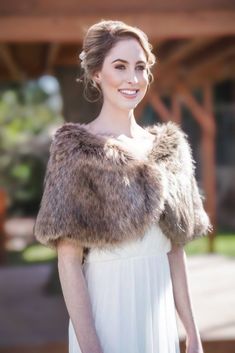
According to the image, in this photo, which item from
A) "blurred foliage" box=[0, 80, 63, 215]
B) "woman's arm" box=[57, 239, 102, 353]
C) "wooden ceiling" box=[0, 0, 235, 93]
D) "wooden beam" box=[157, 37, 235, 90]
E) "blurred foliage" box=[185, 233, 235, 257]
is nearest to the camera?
"woman's arm" box=[57, 239, 102, 353]

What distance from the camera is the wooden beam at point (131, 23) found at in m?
3.96

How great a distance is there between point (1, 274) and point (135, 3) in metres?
4.32

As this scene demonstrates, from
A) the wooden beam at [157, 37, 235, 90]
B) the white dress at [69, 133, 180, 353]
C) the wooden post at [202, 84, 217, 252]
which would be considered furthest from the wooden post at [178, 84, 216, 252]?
the white dress at [69, 133, 180, 353]

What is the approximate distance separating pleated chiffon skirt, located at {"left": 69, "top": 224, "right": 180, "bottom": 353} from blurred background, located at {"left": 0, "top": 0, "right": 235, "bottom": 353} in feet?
6.80

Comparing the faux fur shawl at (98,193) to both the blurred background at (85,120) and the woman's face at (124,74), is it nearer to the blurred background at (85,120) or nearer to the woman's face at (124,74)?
the woman's face at (124,74)

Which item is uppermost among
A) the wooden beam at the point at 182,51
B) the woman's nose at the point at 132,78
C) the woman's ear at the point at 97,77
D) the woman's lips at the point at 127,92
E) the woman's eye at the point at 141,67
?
the wooden beam at the point at 182,51

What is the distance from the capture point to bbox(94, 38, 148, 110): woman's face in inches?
84.4

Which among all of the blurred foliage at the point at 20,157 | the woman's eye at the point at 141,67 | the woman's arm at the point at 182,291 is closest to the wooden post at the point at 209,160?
the blurred foliage at the point at 20,157

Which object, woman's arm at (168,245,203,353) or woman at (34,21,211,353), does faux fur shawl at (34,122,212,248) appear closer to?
woman at (34,21,211,353)

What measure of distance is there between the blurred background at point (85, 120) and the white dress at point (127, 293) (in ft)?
6.80

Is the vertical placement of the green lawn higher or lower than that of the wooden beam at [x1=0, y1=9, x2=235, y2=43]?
lower

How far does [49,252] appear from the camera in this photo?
1034cm

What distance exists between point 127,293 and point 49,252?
8.30 m

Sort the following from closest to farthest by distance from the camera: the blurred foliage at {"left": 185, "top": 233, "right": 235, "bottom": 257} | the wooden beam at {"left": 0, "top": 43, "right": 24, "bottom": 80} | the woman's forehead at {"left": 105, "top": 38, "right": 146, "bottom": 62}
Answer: the woman's forehead at {"left": 105, "top": 38, "right": 146, "bottom": 62}
the wooden beam at {"left": 0, "top": 43, "right": 24, "bottom": 80}
the blurred foliage at {"left": 185, "top": 233, "right": 235, "bottom": 257}
